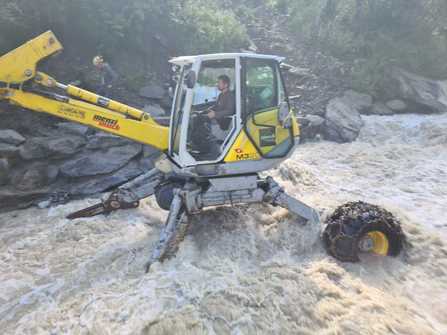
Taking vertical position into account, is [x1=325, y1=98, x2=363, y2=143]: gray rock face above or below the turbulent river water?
above

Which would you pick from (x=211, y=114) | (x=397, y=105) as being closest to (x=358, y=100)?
(x=397, y=105)

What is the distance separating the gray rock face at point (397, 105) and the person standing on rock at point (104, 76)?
866 centimetres

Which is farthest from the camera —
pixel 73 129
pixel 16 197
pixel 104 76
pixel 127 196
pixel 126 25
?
pixel 126 25

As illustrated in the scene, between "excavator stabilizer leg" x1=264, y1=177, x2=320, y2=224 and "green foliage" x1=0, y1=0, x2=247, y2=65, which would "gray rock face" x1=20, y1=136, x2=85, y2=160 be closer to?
"green foliage" x1=0, y1=0, x2=247, y2=65

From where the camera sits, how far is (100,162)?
731cm

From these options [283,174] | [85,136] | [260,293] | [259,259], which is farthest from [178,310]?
[85,136]

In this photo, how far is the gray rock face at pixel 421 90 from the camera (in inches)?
450

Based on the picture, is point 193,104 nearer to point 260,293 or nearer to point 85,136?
point 260,293

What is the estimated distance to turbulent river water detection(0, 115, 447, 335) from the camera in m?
3.56

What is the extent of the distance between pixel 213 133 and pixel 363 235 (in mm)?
2366

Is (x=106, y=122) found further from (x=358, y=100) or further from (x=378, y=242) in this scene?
(x=358, y=100)

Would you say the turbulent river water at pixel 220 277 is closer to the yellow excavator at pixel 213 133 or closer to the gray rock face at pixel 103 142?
the yellow excavator at pixel 213 133

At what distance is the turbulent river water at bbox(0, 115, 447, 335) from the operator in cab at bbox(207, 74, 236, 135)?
1534 millimetres

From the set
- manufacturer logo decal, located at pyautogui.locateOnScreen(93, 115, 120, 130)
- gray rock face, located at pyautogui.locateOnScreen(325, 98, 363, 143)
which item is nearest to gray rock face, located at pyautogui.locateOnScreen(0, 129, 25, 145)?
manufacturer logo decal, located at pyautogui.locateOnScreen(93, 115, 120, 130)
